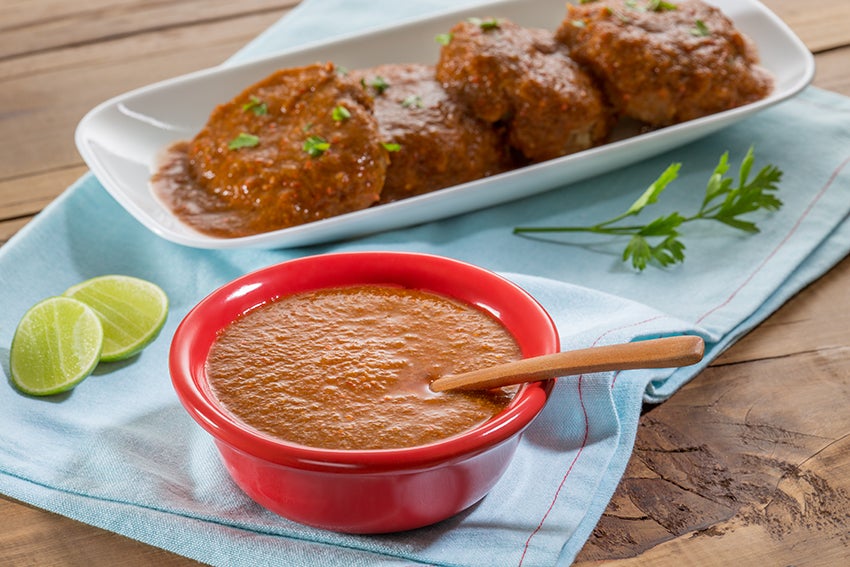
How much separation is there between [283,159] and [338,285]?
1025 millimetres

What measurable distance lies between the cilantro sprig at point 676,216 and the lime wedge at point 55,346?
154cm

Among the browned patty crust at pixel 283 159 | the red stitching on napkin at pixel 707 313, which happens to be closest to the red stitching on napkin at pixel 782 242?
the red stitching on napkin at pixel 707 313

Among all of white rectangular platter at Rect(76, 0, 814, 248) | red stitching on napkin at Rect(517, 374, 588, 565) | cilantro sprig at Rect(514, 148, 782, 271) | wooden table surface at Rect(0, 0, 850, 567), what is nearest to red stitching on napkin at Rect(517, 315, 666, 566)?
red stitching on napkin at Rect(517, 374, 588, 565)

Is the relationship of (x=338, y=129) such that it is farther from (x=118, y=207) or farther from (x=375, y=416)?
(x=375, y=416)

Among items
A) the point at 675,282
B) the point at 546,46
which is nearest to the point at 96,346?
the point at 675,282

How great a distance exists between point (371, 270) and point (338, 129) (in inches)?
39.9

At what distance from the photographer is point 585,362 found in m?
2.23

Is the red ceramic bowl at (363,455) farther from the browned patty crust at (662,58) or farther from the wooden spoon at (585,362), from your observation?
the browned patty crust at (662,58)

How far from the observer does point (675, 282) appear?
3441mm

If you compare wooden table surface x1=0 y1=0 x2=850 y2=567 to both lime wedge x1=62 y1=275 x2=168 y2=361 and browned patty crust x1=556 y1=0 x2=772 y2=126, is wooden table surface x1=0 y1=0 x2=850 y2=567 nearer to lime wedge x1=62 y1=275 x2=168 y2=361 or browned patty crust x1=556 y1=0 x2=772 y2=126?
lime wedge x1=62 y1=275 x2=168 y2=361

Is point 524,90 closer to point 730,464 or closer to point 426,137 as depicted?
point 426,137

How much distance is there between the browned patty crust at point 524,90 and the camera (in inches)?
153

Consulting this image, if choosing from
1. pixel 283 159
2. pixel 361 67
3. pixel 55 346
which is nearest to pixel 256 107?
pixel 283 159

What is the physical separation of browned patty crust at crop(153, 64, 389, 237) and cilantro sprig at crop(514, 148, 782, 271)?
63 centimetres
